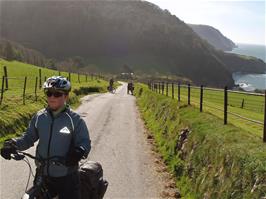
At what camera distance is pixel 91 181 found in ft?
19.7

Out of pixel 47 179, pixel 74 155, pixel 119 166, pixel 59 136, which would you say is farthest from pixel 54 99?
pixel 119 166

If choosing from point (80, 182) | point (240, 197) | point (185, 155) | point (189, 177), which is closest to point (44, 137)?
point (80, 182)

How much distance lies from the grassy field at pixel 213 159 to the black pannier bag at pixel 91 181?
Answer: 236cm

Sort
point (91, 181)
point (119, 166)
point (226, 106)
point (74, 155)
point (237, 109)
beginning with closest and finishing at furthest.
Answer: point (74, 155) → point (91, 181) → point (119, 166) → point (226, 106) → point (237, 109)

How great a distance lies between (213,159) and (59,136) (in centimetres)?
493

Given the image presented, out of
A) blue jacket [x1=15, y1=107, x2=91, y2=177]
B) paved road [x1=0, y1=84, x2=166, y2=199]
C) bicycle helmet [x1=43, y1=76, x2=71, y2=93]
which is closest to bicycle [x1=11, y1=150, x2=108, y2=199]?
blue jacket [x1=15, y1=107, x2=91, y2=177]

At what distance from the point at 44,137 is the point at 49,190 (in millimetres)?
653

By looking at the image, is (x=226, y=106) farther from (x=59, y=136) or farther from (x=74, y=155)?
(x=74, y=155)

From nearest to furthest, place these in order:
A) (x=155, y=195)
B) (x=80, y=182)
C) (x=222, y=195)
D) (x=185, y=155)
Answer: (x=80, y=182)
(x=222, y=195)
(x=155, y=195)
(x=185, y=155)

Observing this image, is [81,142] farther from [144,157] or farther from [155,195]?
[144,157]

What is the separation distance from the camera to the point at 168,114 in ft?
64.0

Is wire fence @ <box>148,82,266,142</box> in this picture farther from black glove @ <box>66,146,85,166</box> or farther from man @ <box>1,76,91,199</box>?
black glove @ <box>66,146,85,166</box>

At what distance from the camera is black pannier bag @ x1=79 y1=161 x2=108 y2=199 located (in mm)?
5940

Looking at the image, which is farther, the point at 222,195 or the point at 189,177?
the point at 189,177
